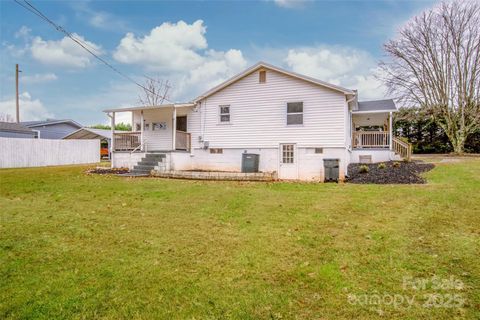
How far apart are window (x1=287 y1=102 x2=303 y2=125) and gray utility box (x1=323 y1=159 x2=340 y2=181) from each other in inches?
101

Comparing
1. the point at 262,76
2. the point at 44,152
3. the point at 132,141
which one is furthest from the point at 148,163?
the point at 44,152

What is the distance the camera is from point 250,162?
14.5 m

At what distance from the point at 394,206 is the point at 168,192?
251 inches

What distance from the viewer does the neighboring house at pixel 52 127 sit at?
3378 cm

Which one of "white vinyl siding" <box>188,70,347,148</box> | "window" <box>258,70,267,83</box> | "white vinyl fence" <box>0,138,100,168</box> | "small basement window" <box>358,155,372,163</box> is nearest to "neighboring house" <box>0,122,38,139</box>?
"white vinyl fence" <box>0,138,100,168</box>

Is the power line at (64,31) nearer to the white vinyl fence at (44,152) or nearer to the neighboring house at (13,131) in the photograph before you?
the white vinyl fence at (44,152)

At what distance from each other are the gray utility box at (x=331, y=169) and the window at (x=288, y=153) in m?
1.90

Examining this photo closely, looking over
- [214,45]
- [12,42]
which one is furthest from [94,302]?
[214,45]

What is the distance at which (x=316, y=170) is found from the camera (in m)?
13.7

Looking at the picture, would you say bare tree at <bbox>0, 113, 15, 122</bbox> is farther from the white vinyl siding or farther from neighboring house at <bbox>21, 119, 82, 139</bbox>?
the white vinyl siding

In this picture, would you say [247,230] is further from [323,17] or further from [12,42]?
[12,42]

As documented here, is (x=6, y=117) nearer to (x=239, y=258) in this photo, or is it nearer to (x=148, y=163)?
(x=148, y=163)

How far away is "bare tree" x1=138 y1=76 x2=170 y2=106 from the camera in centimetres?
3788

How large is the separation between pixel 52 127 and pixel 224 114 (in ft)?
95.0
